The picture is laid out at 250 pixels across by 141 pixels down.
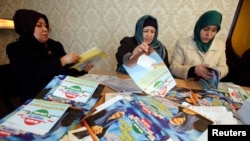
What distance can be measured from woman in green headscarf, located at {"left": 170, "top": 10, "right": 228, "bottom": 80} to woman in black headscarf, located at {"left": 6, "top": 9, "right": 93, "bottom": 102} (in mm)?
705

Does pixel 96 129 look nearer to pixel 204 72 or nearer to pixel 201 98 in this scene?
pixel 201 98

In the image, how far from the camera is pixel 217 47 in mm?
1562

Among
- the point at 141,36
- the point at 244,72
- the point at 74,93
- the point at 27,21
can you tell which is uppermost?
the point at 27,21

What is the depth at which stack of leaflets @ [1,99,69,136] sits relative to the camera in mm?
577

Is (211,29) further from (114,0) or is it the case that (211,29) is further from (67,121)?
(67,121)

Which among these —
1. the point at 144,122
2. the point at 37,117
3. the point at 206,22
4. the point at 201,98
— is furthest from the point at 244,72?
the point at 37,117

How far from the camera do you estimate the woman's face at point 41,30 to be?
133 cm

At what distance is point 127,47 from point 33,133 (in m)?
1.09

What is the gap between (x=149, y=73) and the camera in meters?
0.89

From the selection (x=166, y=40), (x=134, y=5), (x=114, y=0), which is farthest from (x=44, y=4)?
(x=166, y=40)

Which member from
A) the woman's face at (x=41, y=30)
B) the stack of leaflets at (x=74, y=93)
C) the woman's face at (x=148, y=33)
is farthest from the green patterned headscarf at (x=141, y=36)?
the stack of leaflets at (x=74, y=93)

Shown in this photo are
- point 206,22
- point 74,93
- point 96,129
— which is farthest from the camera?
point 206,22

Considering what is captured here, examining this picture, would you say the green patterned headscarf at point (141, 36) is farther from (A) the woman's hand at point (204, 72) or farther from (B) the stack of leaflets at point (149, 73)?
(B) the stack of leaflets at point (149, 73)

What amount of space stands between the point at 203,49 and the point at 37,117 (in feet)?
4.25
